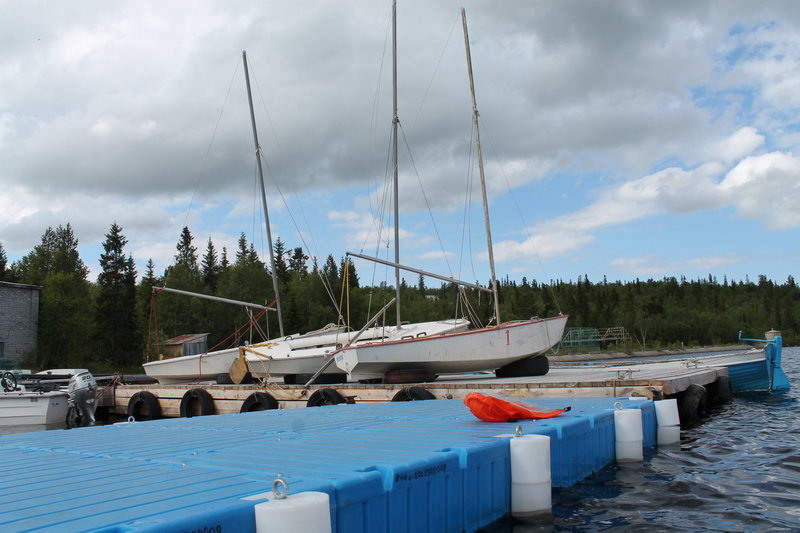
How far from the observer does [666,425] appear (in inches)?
392

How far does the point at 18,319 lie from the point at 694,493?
49.9 metres

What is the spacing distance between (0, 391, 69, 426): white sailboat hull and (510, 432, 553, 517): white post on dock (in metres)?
17.4

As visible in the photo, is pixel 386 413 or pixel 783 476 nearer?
pixel 783 476

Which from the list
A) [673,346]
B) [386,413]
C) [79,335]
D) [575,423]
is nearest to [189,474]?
[575,423]

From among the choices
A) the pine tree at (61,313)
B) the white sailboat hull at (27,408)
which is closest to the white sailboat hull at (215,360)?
the white sailboat hull at (27,408)

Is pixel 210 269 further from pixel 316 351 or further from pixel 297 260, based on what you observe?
pixel 316 351

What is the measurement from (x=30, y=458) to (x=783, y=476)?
8.79 meters

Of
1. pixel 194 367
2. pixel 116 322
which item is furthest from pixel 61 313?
pixel 194 367

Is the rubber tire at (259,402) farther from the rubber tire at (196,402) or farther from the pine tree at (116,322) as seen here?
the pine tree at (116,322)

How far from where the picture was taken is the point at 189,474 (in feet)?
15.0

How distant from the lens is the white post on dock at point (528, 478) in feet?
18.6

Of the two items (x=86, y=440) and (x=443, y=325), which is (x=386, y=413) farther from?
(x=443, y=325)

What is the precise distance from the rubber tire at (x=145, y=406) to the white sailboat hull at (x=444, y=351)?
640cm

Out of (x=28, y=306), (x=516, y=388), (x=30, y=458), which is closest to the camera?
(x=30, y=458)
